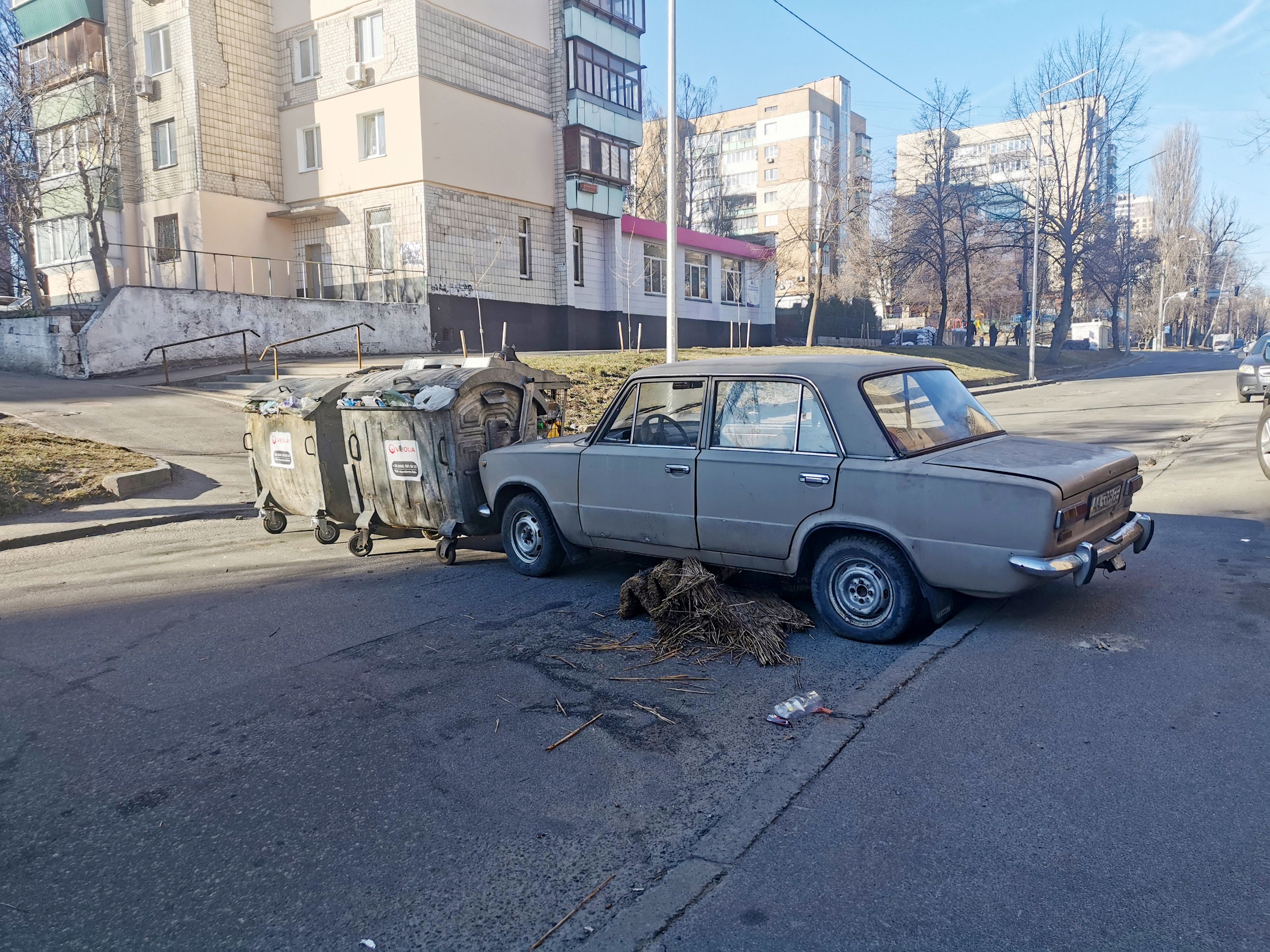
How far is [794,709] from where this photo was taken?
4227mm

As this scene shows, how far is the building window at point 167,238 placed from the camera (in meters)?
30.2

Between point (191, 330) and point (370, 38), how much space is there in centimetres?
1155

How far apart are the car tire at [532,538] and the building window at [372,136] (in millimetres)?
24143

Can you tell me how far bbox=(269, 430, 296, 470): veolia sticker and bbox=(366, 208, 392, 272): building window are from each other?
2056 centimetres

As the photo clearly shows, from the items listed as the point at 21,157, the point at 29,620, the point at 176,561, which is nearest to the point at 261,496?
the point at 176,561

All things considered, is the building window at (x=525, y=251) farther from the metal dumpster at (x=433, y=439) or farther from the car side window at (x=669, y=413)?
the car side window at (x=669, y=413)

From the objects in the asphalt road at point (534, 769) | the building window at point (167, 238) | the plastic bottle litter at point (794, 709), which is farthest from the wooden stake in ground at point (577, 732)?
the building window at point (167, 238)

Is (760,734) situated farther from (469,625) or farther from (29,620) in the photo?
(29,620)

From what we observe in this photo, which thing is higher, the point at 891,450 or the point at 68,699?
the point at 891,450

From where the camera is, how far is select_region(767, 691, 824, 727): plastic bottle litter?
4.17 metres

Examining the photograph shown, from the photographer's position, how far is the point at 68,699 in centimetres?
478

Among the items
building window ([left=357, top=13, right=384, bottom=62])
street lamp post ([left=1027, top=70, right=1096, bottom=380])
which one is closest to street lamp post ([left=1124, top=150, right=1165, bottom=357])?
street lamp post ([left=1027, top=70, right=1096, bottom=380])

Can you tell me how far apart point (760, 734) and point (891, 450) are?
1930 mm

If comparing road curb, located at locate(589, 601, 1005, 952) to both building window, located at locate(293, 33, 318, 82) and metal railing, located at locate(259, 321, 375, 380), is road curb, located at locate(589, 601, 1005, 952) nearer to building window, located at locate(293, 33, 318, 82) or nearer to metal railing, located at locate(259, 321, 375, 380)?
metal railing, located at locate(259, 321, 375, 380)
